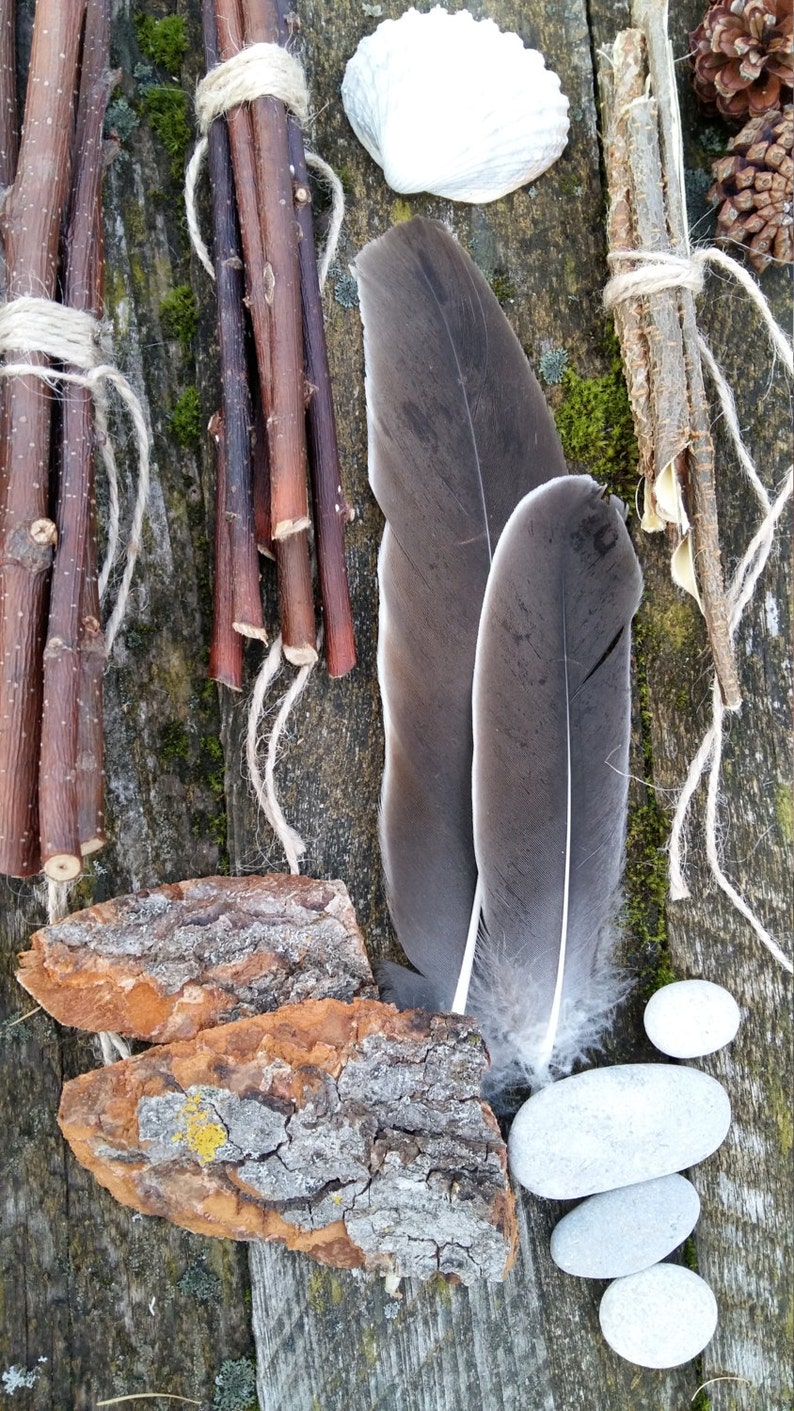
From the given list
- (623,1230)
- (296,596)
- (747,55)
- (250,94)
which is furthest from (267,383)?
(623,1230)

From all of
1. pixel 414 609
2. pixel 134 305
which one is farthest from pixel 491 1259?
pixel 134 305

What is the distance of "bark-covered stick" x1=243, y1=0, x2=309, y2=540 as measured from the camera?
59.2 inches

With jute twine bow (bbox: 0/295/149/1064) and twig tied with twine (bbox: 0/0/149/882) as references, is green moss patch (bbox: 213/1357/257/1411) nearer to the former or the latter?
jute twine bow (bbox: 0/295/149/1064)

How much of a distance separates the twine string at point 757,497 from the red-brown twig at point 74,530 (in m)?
0.86

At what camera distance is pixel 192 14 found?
1748 mm

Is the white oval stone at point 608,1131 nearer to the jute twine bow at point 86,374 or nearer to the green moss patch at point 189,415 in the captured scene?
the jute twine bow at point 86,374

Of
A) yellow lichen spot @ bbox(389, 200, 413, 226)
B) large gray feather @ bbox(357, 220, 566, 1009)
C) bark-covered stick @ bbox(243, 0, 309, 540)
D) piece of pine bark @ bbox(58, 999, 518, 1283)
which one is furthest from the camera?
yellow lichen spot @ bbox(389, 200, 413, 226)

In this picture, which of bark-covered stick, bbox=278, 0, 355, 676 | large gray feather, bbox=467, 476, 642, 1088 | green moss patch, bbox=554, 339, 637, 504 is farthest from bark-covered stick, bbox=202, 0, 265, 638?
green moss patch, bbox=554, 339, 637, 504

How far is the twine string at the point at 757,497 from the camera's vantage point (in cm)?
165

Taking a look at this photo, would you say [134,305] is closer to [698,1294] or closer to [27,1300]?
[27,1300]

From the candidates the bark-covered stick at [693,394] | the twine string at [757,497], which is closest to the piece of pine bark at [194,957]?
the twine string at [757,497]

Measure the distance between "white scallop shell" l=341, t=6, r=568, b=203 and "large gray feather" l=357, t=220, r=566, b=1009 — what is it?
0.11 m

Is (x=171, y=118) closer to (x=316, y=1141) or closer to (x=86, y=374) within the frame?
(x=86, y=374)

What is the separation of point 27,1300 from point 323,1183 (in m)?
0.63
